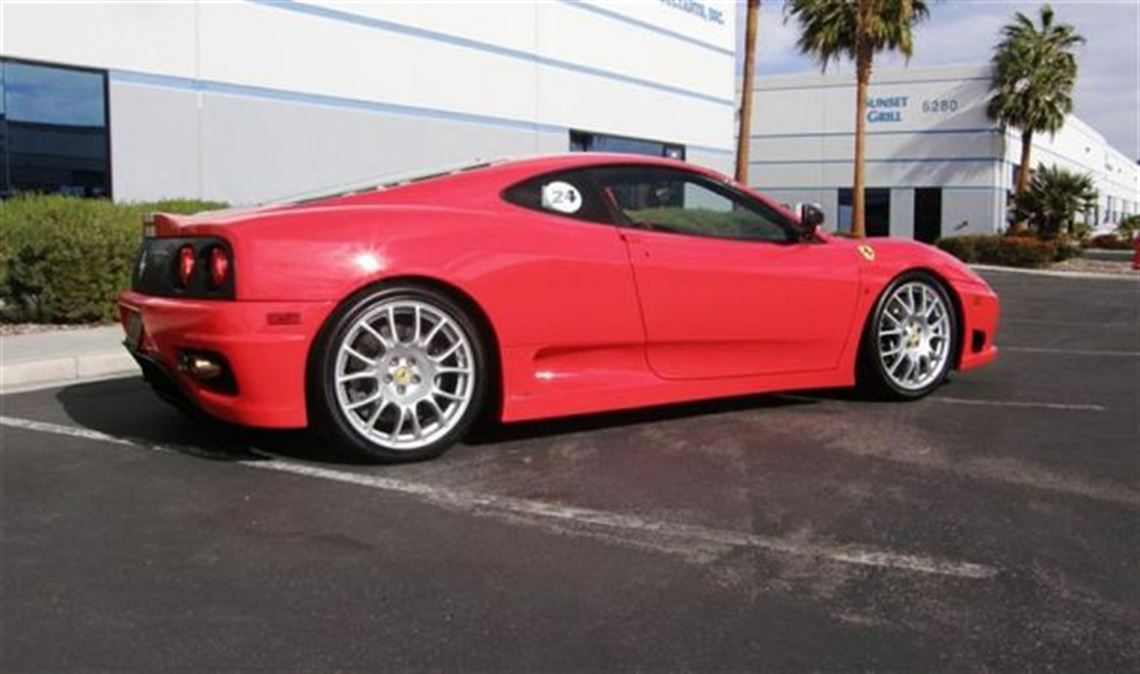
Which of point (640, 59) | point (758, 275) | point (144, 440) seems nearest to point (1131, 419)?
point (758, 275)

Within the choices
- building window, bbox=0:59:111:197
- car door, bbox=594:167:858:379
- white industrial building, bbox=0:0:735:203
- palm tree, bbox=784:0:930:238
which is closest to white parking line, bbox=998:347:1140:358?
car door, bbox=594:167:858:379

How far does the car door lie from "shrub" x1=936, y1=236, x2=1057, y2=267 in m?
23.6

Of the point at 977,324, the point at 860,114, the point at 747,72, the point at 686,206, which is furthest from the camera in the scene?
the point at 860,114

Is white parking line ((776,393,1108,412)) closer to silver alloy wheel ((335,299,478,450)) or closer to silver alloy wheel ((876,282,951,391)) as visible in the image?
silver alloy wheel ((876,282,951,391))

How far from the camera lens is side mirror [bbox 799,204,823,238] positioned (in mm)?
5617

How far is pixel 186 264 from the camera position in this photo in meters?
4.48

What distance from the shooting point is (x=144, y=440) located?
5156 mm

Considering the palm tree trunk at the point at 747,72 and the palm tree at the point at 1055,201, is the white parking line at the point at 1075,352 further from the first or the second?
the palm tree at the point at 1055,201

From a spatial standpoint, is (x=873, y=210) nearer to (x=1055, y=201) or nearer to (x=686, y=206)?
(x=1055, y=201)

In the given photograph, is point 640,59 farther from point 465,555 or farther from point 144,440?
point 465,555

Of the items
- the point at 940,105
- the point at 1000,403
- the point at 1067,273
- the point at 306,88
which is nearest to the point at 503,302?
the point at 1000,403

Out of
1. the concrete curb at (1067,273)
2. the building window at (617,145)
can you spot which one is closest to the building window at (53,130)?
the building window at (617,145)

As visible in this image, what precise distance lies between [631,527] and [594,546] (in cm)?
23

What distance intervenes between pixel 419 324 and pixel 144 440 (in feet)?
5.46
